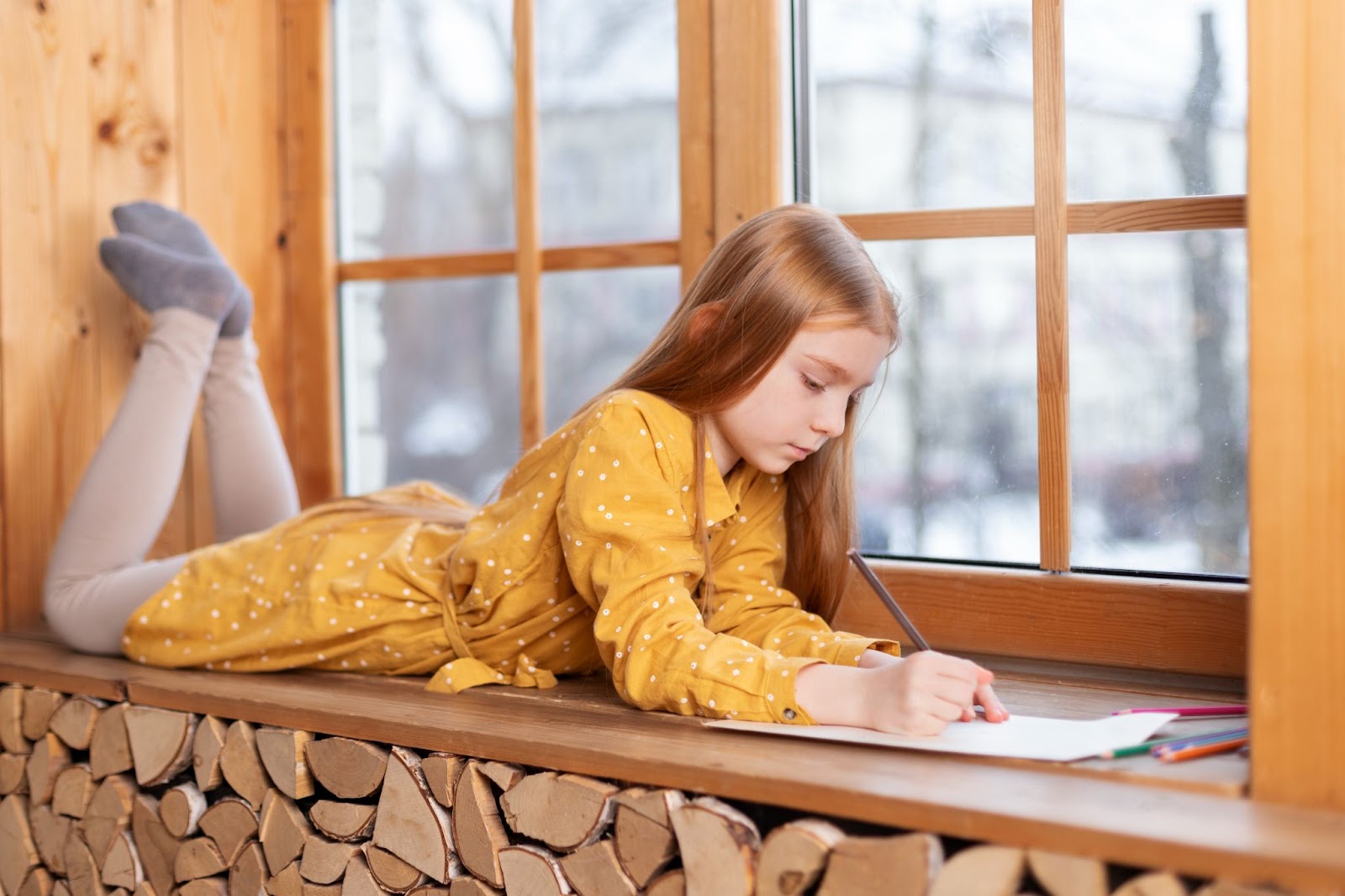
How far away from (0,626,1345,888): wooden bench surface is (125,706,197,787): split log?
0.02 metres

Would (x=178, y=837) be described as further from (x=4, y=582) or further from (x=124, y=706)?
(x=4, y=582)

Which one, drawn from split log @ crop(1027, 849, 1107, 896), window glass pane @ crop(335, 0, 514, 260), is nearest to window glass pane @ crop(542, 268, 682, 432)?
window glass pane @ crop(335, 0, 514, 260)

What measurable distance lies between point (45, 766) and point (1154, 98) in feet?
4.33

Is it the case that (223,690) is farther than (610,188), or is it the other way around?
(610,188)

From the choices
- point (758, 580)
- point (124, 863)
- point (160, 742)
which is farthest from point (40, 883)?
point (758, 580)

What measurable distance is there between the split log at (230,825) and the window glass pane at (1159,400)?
0.84 m

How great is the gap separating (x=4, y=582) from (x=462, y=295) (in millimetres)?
688

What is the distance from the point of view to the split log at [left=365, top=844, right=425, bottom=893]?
1.06 metres

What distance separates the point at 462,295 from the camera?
5.76ft

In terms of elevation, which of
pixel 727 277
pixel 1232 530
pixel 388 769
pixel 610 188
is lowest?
pixel 388 769

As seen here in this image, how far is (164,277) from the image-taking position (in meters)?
1.57

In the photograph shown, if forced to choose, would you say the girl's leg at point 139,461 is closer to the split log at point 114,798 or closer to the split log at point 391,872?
the split log at point 114,798

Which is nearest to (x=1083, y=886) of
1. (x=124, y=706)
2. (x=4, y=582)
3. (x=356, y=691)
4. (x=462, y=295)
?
(x=356, y=691)

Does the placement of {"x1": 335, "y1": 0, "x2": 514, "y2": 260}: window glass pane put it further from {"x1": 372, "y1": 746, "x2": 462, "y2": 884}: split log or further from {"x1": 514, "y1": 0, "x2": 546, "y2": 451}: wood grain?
{"x1": 372, "y1": 746, "x2": 462, "y2": 884}: split log
